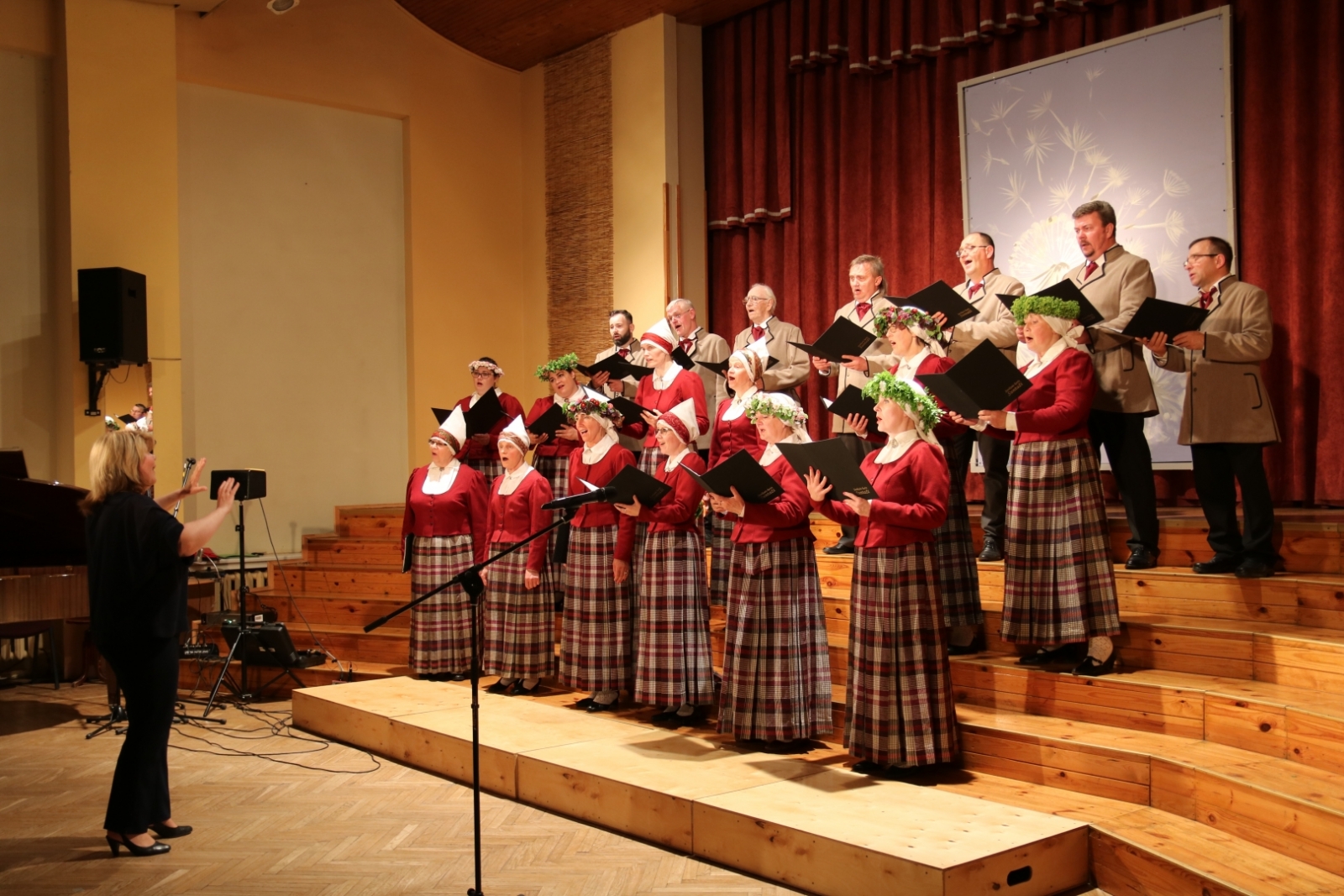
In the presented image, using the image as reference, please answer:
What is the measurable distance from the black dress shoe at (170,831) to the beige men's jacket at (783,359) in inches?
128

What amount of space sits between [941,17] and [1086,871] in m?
5.13

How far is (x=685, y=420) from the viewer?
5000 mm

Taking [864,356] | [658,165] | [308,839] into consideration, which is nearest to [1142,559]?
[864,356]

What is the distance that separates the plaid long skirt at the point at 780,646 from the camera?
4.26 metres

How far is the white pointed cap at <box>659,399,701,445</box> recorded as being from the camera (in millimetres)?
4906

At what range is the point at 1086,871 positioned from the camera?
340cm

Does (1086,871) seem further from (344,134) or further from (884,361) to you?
(344,134)

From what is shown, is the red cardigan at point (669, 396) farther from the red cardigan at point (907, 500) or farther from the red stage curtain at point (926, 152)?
the red stage curtain at point (926, 152)

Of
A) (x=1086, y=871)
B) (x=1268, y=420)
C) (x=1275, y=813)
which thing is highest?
(x=1268, y=420)

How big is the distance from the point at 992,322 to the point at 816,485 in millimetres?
1592

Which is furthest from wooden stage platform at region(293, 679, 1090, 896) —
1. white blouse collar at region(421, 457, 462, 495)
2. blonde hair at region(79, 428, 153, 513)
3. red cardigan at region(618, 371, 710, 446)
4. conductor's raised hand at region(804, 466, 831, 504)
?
blonde hair at region(79, 428, 153, 513)

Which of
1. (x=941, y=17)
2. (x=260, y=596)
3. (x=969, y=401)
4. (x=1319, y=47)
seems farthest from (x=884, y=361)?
(x=260, y=596)

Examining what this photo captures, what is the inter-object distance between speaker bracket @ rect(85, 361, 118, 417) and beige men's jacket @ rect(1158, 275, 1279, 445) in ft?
20.0

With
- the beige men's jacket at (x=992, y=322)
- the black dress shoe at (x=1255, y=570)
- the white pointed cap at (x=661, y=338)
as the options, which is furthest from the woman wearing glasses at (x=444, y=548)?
the black dress shoe at (x=1255, y=570)
